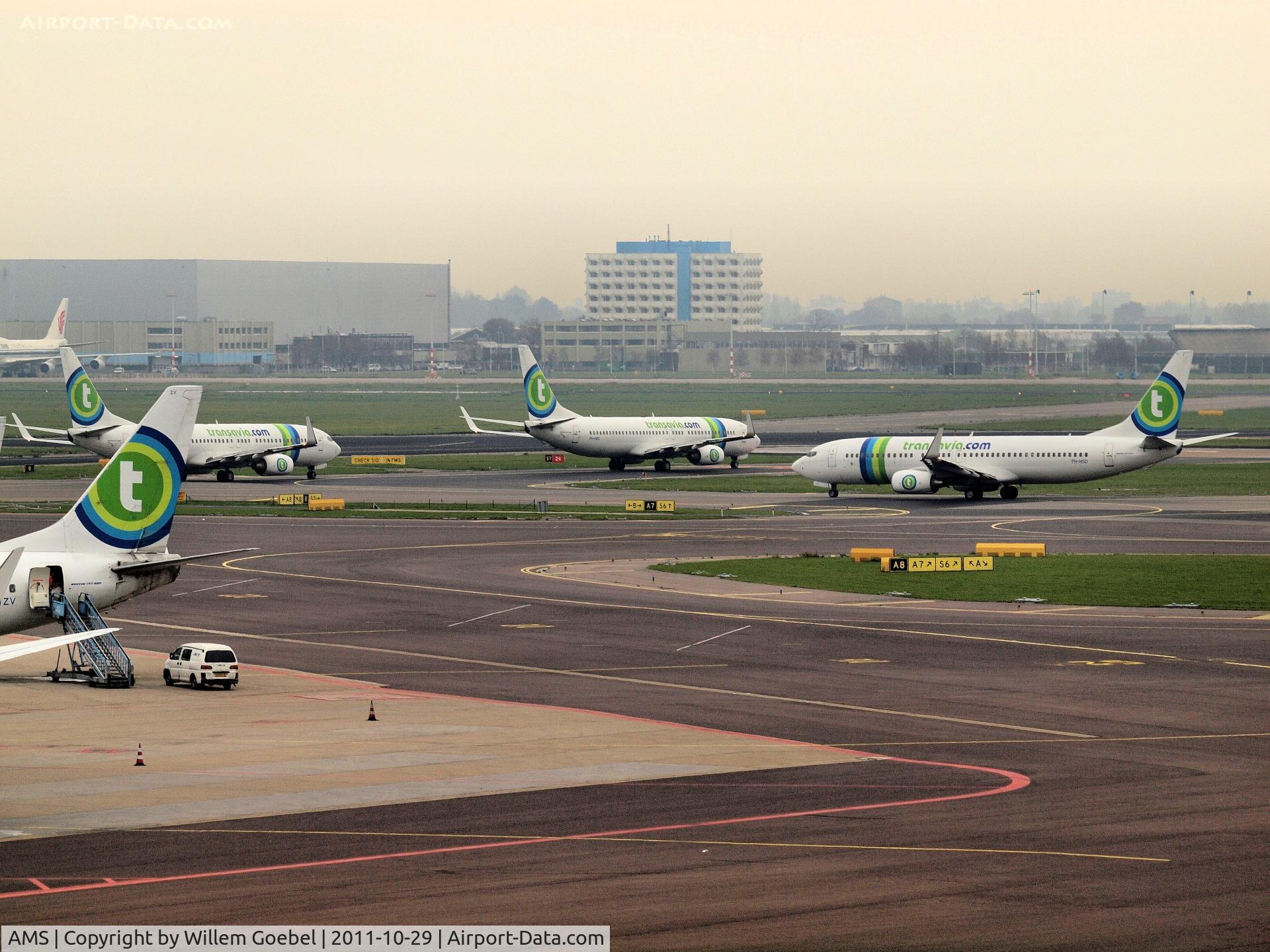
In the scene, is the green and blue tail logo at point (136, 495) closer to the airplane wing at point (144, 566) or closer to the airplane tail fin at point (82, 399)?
the airplane wing at point (144, 566)

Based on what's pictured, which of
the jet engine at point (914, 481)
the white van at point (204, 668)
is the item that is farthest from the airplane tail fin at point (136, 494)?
the jet engine at point (914, 481)

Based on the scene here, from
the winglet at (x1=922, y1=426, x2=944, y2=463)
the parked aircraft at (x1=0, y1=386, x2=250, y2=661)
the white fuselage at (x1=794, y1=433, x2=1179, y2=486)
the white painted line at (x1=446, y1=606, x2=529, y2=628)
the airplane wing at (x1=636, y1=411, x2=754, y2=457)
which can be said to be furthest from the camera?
the airplane wing at (x1=636, y1=411, x2=754, y2=457)

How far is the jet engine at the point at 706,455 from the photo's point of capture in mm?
132250

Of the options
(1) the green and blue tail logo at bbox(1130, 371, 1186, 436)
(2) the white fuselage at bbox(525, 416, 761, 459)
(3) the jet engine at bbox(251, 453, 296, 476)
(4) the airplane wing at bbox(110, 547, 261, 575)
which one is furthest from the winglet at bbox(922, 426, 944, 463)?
(4) the airplane wing at bbox(110, 547, 261, 575)

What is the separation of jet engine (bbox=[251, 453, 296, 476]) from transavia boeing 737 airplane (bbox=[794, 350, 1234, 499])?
38.3m

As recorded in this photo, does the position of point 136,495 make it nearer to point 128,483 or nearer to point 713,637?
point 128,483

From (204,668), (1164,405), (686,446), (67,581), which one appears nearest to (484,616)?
(204,668)

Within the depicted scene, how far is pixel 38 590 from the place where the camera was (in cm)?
4169

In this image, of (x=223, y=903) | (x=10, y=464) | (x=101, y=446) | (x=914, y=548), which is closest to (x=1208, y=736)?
(x=223, y=903)

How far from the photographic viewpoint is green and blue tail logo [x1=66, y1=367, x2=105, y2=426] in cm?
11719

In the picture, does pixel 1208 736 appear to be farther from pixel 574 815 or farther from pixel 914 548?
pixel 914 548

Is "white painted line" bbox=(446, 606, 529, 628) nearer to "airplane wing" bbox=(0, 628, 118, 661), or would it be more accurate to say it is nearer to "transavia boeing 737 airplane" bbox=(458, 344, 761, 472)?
"airplane wing" bbox=(0, 628, 118, 661)

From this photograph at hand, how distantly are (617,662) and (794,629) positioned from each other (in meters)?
8.13

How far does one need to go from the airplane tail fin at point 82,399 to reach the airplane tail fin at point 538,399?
29.8 meters
